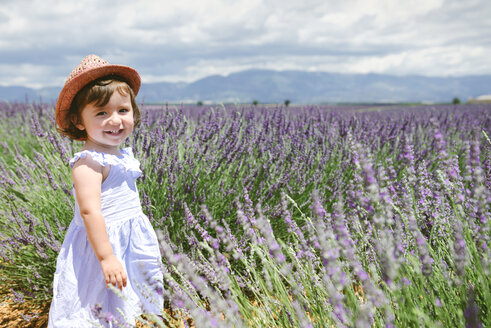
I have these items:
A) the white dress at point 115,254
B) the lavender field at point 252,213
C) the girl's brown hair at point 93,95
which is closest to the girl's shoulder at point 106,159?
the white dress at point 115,254

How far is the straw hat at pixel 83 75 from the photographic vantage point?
64.3 inches

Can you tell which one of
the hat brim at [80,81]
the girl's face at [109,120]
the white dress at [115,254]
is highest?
the hat brim at [80,81]

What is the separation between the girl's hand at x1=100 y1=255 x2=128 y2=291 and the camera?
1.49 m

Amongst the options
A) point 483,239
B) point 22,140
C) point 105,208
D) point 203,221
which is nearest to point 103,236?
point 105,208

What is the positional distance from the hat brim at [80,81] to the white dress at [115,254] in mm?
281

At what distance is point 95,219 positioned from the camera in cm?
148

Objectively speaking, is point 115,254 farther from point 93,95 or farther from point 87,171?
point 93,95

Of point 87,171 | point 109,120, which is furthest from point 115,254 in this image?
point 109,120

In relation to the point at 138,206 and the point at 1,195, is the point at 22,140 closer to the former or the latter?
the point at 1,195

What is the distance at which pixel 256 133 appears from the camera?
131 inches

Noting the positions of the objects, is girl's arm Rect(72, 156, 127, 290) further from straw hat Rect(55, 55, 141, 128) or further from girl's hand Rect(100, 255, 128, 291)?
straw hat Rect(55, 55, 141, 128)

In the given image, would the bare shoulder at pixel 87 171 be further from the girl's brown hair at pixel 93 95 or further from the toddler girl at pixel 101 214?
the girl's brown hair at pixel 93 95

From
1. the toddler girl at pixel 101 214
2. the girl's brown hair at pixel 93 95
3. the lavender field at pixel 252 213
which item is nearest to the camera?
the lavender field at pixel 252 213

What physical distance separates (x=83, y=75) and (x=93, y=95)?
10 centimetres
